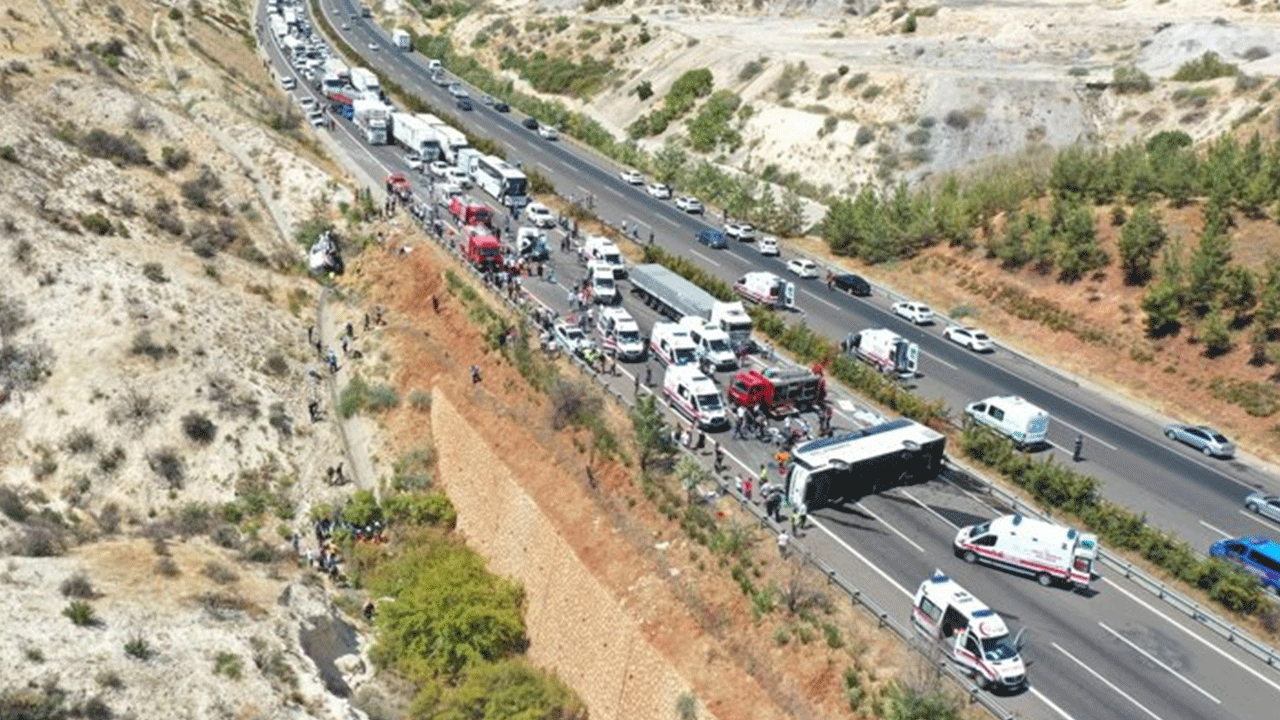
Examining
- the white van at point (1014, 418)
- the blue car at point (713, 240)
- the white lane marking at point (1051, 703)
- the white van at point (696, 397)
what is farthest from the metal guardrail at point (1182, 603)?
the blue car at point (713, 240)

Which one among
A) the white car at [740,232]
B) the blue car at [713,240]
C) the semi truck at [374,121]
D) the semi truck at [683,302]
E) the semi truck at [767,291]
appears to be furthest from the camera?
the semi truck at [374,121]

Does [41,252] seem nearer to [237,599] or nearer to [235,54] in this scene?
[237,599]

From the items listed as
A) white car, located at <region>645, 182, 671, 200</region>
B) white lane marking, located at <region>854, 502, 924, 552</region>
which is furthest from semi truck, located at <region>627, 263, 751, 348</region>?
white car, located at <region>645, 182, 671, 200</region>

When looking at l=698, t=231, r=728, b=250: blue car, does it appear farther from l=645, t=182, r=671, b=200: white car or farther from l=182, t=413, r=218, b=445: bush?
l=182, t=413, r=218, b=445: bush

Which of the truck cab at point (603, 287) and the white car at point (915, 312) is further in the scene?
the white car at point (915, 312)

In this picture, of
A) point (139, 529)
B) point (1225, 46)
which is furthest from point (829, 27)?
point (139, 529)

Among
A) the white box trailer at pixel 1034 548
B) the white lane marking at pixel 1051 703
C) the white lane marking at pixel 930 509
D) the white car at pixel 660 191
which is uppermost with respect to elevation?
the white box trailer at pixel 1034 548

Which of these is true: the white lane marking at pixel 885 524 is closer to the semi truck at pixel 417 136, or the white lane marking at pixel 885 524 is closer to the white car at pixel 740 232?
the white car at pixel 740 232
